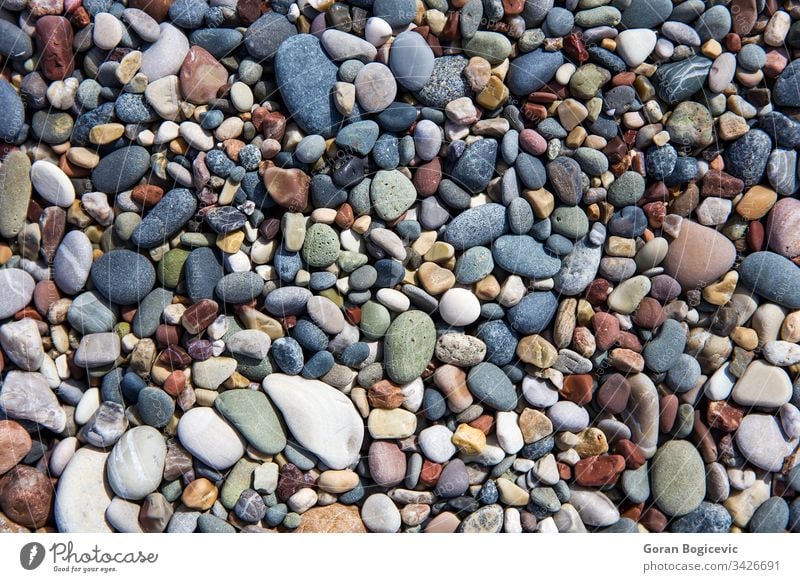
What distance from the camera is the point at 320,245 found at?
4.62ft

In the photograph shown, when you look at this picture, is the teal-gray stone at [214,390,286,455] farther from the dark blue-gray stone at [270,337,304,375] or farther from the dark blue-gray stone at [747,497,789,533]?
the dark blue-gray stone at [747,497,789,533]

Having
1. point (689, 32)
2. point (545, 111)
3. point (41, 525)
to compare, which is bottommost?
point (41, 525)

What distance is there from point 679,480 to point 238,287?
1.13m

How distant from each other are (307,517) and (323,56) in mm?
1074

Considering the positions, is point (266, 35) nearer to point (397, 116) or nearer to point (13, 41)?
point (397, 116)

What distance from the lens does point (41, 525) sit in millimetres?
1382

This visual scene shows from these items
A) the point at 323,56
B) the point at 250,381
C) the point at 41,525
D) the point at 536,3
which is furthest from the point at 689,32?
the point at 41,525

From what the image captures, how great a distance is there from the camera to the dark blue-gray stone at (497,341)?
56.7 inches

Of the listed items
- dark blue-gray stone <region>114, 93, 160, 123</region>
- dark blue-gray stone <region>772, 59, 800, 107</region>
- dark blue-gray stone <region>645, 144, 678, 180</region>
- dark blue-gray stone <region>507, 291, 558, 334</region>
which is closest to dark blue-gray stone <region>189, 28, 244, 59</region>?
dark blue-gray stone <region>114, 93, 160, 123</region>

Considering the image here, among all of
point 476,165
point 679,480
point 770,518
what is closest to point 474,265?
point 476,165

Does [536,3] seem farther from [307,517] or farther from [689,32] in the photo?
[307,517]

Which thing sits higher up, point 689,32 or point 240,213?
point 689,32

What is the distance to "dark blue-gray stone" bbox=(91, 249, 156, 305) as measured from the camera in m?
1.41

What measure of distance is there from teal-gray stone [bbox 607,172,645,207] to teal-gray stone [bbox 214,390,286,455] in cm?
96
